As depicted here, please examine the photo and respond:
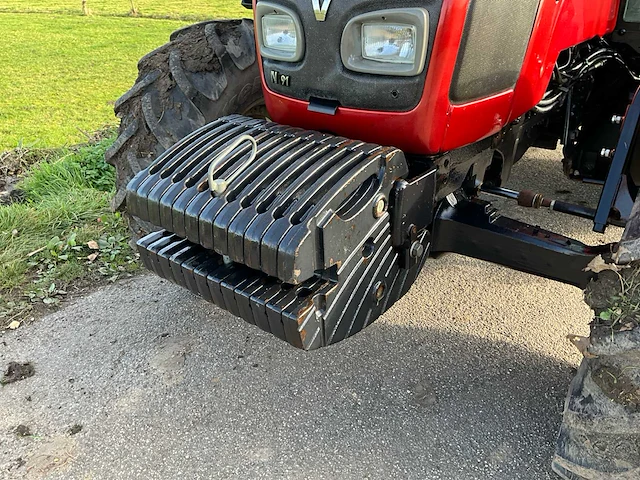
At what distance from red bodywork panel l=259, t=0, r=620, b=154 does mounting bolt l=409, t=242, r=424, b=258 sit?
0.28 m

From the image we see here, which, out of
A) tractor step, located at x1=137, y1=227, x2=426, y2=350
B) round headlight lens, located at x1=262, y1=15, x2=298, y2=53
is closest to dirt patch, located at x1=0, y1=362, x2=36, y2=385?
tractor step, located at x1=137, y1=227, x2=426, y2=350

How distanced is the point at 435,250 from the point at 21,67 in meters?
8.62

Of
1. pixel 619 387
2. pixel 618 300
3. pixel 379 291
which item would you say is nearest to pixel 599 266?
pixel 618 300

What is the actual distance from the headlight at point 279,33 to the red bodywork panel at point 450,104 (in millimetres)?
136

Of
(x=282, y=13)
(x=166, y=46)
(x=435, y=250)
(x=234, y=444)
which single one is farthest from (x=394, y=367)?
(x=166, y=46)

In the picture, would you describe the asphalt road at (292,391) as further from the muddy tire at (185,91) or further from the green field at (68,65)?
the green field at (68,65)

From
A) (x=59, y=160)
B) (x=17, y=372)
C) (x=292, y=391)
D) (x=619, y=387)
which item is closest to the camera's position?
(x=619, y=387)

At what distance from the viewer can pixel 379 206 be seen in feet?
5.25

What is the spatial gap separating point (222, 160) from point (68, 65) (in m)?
8.39

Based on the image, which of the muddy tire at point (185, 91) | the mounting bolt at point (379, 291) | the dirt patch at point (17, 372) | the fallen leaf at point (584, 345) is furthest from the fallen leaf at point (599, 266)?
the dirt patch at point (17, 372)

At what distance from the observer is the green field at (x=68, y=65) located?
19.0 ft

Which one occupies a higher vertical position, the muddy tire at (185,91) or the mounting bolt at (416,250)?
the muddy tire at (185,91)

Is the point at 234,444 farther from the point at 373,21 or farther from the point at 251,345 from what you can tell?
the point at 373,21

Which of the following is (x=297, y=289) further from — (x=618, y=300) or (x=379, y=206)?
(x=618, y=300)
